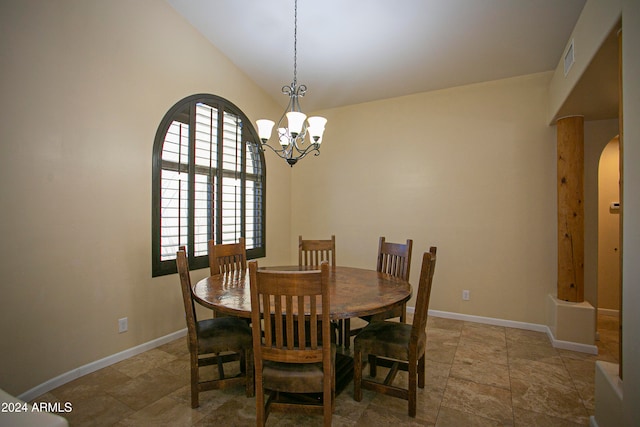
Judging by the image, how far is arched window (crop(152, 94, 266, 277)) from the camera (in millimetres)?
3115

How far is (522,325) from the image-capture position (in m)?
3.57

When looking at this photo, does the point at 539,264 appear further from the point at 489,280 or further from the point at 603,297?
the point at 603,297

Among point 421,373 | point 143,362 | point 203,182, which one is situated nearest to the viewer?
point 421,373

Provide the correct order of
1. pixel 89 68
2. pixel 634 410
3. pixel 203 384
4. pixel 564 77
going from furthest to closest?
pixel 564 77 < pixel 89 68 < pixel 203 384 < pixel 634 410

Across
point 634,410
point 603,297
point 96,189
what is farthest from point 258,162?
point 603,297

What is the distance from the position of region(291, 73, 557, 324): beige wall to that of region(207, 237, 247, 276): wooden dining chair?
1.87 meters

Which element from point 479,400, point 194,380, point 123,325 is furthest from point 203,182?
point 479,400

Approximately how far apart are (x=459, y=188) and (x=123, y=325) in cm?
386

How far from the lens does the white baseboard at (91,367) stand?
2.18 metres

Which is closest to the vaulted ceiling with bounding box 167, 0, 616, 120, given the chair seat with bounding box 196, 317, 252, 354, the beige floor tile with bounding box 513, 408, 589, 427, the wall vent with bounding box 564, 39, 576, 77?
the wall vent with bounding box 564, 39, 576, 77

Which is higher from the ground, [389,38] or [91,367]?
[389,38]

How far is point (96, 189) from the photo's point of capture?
2.58m

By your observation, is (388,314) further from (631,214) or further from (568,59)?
(568,59)

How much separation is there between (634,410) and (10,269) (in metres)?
3.60
